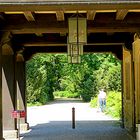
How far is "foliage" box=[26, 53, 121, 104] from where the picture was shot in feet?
134

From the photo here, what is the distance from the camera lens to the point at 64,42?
59.3ft

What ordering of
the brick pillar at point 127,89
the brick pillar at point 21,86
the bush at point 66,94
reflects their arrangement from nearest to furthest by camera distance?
the brick pillar at point 127,89 → the brick pillar at point 21,86 → the bush at point 66,94

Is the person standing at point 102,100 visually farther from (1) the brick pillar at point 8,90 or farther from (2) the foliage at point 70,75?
(1) the brick pillar at point 8,90

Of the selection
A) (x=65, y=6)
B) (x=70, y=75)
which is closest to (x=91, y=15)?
(x=65, y=6)

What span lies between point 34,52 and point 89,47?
7.90 ft

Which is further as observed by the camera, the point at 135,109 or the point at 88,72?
the point at 88,72

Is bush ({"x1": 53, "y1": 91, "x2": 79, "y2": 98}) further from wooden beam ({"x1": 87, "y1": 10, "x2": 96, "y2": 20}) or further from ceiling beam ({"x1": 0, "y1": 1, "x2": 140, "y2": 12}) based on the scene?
ceiling beam ({"x1": 0, "y1": 1, "x2": 140, "y2": 12})

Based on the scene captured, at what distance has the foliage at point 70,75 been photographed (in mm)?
40831

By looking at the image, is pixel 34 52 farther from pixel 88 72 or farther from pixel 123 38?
pixel 88 72

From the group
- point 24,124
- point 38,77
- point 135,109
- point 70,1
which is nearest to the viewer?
point 70,1

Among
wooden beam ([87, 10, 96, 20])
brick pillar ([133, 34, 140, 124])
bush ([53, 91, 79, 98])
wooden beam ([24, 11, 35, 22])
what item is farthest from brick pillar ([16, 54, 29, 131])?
bush ([53, 91, 79, 98])

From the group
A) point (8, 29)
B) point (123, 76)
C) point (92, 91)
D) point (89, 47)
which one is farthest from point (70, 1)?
point (92, 91)

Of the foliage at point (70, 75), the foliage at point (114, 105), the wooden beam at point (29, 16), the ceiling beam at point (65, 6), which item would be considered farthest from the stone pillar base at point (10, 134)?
the foliage at point (70, 75)

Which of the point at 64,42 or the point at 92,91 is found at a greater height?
the point at 64,42
